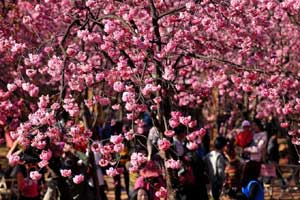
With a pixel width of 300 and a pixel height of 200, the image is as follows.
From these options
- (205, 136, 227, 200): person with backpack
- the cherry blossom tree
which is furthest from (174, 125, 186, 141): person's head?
the cherry blossom tree

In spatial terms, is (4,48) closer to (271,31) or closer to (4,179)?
(4,179)

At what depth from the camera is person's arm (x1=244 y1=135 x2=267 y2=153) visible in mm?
11406

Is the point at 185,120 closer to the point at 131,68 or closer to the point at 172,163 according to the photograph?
the point at 172,163

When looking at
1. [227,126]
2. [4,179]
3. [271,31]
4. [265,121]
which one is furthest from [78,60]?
[227,126]

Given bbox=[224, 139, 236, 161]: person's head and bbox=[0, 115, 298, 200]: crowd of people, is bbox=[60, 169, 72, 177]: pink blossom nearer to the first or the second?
bbox=[0, 115, 298, 200]: crowd of people

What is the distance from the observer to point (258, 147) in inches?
456

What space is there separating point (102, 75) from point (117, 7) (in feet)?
4.94

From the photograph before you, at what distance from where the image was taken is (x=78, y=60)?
6863 millimetres

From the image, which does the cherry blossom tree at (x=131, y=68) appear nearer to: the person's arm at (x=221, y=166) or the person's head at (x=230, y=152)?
the person's head at (x=230, y=152)

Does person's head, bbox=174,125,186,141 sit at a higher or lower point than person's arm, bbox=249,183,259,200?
higher

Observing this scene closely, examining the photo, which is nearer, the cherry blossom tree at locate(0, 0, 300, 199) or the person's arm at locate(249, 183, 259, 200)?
the cherry blossom tree at locate(0, 0, 300, 199)

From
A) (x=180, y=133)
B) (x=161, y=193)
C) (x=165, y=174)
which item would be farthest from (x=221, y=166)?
(x=161, y=193)

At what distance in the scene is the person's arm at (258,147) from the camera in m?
11.4

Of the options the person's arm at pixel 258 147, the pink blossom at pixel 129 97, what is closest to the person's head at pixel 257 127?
the person's arm at pixel 258 147
